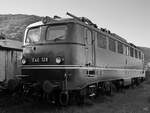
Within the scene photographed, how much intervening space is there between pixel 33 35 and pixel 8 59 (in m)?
3.62

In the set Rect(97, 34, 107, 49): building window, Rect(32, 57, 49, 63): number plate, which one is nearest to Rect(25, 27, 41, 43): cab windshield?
Rect(32, 57, 49, 63): number plate

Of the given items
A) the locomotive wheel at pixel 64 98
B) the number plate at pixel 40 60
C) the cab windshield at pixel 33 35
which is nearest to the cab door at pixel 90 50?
the locomotive wheel at pixel 64 98

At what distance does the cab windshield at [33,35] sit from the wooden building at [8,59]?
2.76 m

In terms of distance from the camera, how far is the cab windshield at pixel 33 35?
957cm

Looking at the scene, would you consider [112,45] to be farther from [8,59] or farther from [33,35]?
[8,59]

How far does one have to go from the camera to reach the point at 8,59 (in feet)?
42.0

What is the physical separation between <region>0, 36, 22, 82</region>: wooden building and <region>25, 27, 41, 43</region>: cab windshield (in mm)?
2761

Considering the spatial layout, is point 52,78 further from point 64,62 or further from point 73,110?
point 73,110

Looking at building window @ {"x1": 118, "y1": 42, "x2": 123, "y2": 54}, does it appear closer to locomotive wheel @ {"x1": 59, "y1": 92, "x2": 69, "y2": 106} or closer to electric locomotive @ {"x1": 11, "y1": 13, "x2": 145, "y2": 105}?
electric locomotive @ {"x1": 11, "y1": 13, "x2": 145, "y2": 105}

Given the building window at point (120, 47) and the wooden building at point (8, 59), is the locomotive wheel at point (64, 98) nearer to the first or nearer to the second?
the wooden building at point (8, 59)

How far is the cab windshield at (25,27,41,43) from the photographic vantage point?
377 inches

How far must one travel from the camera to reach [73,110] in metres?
8.41

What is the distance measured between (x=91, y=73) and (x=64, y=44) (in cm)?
190

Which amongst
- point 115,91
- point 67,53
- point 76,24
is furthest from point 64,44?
point 115,91
